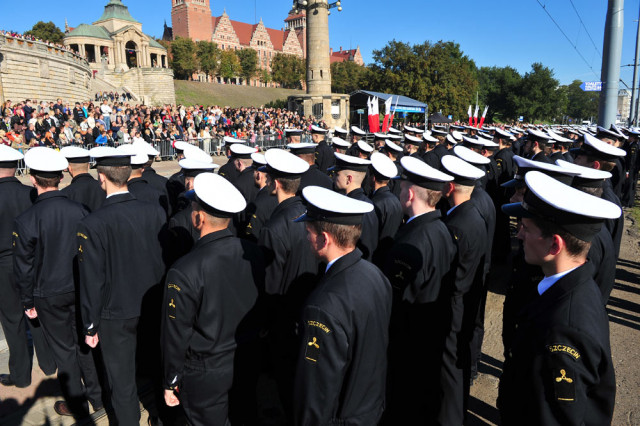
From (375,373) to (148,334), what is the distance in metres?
2.31

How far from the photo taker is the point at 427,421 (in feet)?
12.0

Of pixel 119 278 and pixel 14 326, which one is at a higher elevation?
pixel 119 278

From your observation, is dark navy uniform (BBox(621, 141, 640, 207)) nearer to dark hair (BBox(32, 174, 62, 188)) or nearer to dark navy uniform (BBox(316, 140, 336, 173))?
dark navy uniform (BBox(316, 140, 336, 173))

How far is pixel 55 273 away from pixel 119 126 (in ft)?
61.4

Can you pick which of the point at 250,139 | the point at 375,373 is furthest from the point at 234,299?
the point at 250,139

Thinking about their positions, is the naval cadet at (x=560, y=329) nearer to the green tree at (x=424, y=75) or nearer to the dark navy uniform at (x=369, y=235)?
the dark navy uniform at (x=369, y=235)

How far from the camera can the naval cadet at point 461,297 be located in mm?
3578

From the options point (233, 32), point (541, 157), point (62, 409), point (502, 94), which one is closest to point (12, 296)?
point (62, 409)

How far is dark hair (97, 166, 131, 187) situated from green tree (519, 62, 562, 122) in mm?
81201

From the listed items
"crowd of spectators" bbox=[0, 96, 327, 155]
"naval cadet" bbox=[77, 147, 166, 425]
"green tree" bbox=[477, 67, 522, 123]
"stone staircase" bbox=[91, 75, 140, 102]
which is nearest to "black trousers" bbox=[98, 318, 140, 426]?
"naval cadet" bbox=[77, 147, 166, 425]

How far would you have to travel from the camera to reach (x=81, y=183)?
513 cm

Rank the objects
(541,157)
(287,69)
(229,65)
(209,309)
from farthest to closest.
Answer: (287,69)
(229,65)
(541,157)
(209,309)

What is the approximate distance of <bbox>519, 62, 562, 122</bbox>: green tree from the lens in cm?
7375

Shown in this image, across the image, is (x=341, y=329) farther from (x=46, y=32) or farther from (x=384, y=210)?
(x=46, y=32)
